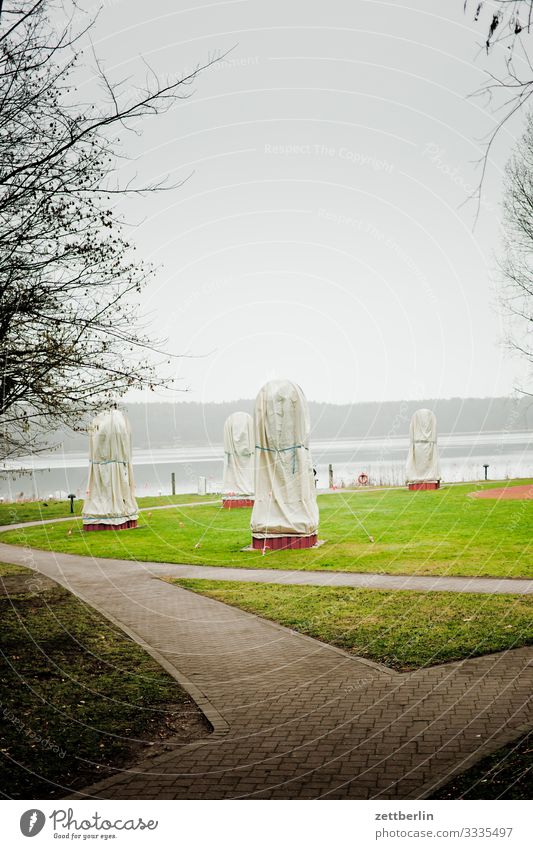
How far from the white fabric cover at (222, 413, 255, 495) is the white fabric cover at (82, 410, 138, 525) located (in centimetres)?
661

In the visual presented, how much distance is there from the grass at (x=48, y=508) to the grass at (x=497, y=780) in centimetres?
2518

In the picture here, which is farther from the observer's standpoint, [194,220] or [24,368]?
[194,220]

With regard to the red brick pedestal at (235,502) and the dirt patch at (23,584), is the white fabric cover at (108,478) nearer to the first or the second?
the red brick pedestal at (235,502)

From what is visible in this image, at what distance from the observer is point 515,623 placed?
10.1 meters

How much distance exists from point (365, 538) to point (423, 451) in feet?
51.3

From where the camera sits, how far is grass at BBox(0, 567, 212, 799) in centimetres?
601

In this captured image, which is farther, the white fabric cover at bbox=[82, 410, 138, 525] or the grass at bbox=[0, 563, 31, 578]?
the white fabric cover at bbox=[82, 410, 138, 525]

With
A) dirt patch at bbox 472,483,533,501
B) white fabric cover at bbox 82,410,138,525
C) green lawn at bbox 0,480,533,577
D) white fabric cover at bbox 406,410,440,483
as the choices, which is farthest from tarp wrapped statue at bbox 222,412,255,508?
dirt patch at bbox 472,483,533,501

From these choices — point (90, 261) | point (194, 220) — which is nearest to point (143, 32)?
point (90, 261)

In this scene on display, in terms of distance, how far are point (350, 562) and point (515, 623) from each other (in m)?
6.17

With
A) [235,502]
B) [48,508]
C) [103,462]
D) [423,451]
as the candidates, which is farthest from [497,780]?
[48,508]

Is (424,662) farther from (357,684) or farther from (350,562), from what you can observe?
(350,562)

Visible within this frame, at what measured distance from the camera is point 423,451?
34.3 metres

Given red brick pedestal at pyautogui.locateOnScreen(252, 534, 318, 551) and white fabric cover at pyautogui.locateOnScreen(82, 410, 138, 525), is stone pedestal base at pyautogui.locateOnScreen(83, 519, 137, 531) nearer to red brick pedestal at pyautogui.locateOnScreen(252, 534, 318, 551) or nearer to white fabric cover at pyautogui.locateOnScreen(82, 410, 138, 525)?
white fabric cover at pyautogui.locateOnScreen(82, 410, 138, 525)
